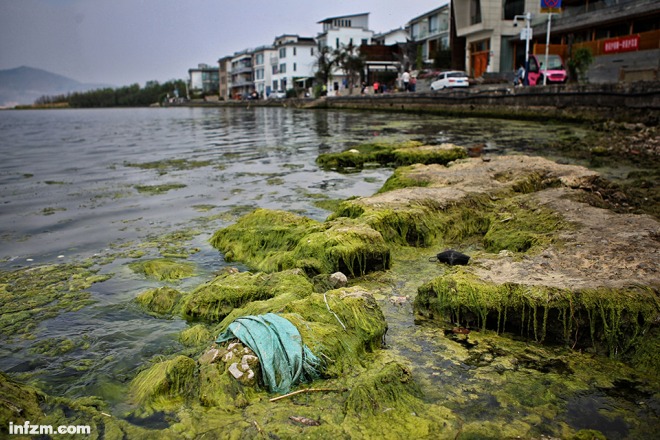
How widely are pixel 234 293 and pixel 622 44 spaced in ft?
111

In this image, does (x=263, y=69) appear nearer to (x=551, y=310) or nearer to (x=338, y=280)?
(x=338, y=280)

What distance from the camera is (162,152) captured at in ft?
60.1

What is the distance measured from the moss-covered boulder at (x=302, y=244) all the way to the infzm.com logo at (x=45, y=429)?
2.58 metres

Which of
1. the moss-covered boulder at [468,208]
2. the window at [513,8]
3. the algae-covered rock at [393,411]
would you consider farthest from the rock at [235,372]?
the window at [513,8]

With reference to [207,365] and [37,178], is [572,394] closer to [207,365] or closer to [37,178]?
[207,365]

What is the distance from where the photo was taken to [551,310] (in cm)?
371

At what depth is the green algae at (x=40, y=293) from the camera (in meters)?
4.44

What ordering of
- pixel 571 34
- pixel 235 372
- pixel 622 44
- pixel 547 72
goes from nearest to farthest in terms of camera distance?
pixel 235 372
pixel 547 72
pixel 622 44
pixel 571 34

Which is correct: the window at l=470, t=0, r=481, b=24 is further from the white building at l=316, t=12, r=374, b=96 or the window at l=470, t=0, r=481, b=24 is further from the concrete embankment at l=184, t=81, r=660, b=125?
the white building at l=316, t=12, r=374, b=96

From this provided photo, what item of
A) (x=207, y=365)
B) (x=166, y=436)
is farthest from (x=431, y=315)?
(x=166, y=436)

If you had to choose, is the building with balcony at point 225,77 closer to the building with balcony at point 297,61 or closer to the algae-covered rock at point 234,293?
the building with balcony at point 297,61

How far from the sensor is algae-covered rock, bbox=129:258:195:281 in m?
5.45

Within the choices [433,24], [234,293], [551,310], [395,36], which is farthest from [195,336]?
[395,36]

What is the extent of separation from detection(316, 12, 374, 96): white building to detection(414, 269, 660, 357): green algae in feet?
231
